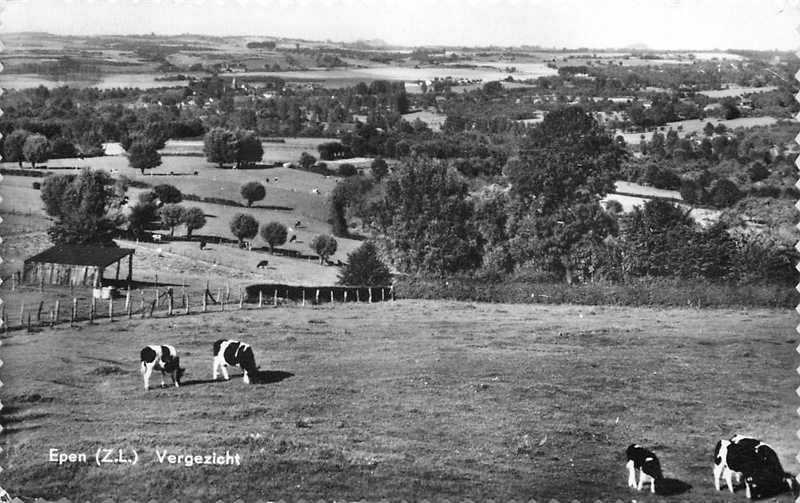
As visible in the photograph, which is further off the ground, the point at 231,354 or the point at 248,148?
the point at 248,148

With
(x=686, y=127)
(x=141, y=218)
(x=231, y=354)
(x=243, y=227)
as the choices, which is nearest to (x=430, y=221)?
(x=243, y=227)

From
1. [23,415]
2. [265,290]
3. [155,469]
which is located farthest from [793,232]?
[23,415]

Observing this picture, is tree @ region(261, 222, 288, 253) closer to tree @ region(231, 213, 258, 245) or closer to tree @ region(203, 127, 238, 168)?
tree @ region(231, 213, 258, 245)

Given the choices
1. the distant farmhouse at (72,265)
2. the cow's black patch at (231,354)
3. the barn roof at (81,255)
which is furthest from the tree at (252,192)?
the cow's black patch at (231,354)

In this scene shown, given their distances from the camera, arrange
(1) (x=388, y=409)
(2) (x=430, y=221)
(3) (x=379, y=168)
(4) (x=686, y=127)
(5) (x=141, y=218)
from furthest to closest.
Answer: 1. (4) (x=686, y=127)
2. (2) (x=430, y=221)
3. (3) (x=379, y=168)
4. (5) (x=141, y=218)
5. (1) (x=388, y=409)

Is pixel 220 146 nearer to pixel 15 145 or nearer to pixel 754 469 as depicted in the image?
pixel 15 145
